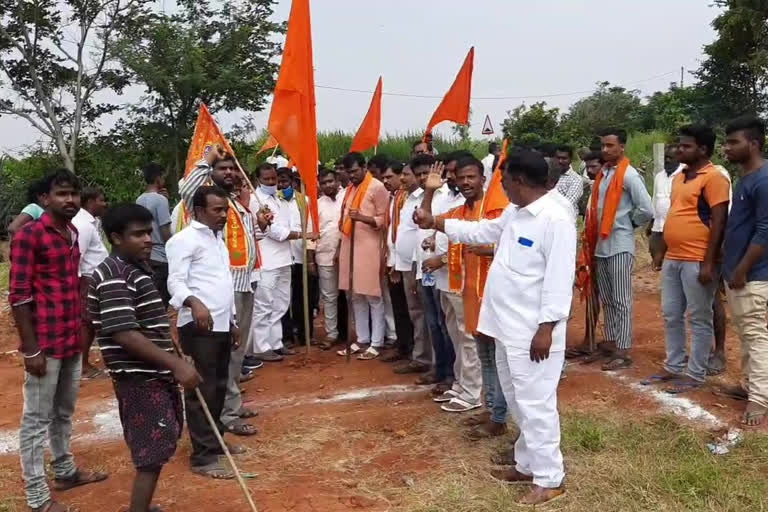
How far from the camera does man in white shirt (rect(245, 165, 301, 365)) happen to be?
6469 millimetres

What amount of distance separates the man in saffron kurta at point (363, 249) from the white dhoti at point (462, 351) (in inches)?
Answer: 63.4

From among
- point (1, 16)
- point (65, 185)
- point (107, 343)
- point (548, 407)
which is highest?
point (1, 16)

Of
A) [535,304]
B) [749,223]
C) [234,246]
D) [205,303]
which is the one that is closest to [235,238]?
[234,246]

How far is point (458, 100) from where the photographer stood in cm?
662

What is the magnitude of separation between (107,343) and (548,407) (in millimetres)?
2158

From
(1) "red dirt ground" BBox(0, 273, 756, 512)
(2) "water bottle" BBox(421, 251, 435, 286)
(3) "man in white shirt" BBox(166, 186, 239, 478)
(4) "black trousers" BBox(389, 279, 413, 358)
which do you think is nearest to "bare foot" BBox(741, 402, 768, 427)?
(1) "red dirt ground" BBox(0, 273, 756, 512)

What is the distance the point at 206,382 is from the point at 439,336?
2.12 meters

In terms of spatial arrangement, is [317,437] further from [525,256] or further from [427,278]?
[525,256]

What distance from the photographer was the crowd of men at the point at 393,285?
324cm

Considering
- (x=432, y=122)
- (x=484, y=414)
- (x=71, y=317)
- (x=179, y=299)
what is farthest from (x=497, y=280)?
(x=432, y=122)

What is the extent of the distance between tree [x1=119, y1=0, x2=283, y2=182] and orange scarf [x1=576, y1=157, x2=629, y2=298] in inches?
390

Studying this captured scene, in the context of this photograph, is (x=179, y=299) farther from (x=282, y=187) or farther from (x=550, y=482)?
(x=282, y=187)

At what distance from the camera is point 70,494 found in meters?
3.86

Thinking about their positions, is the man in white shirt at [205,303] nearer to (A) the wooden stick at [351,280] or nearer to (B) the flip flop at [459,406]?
(B) the flip flop at [459,406]
